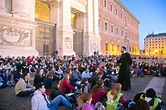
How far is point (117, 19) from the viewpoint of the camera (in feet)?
141

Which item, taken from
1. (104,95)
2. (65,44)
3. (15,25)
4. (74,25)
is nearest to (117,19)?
(74,25)

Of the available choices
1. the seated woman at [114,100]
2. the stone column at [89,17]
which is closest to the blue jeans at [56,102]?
the seated woman at [114,100]

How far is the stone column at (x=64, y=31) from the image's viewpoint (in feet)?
65.5

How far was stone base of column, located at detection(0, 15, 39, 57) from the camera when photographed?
43.1ft

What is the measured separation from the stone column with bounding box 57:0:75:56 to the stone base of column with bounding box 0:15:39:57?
4.91m

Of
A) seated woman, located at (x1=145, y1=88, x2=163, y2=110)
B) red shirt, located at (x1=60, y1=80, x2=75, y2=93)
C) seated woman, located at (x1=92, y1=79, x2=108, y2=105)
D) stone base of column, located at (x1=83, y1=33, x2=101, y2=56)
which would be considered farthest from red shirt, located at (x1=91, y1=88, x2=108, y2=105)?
stone base of column, located at (x1=83, y1=33, x2=101, y2=56)

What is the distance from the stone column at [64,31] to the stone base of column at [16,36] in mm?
4911

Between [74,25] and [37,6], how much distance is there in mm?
6323

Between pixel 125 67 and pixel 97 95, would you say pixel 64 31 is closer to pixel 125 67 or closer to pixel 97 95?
pixel 125 67

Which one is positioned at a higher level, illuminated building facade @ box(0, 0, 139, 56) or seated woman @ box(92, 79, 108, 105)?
illuminated building facade @ box(0, 0, 139, 56)

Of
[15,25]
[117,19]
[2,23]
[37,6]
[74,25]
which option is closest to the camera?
[2,23]

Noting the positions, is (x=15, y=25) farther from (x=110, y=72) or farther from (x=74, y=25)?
(x=74, y=25)

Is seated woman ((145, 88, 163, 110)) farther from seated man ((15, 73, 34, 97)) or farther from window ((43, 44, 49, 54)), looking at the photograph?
window ((43, 44, 49, 54))

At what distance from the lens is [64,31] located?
20078 mm
